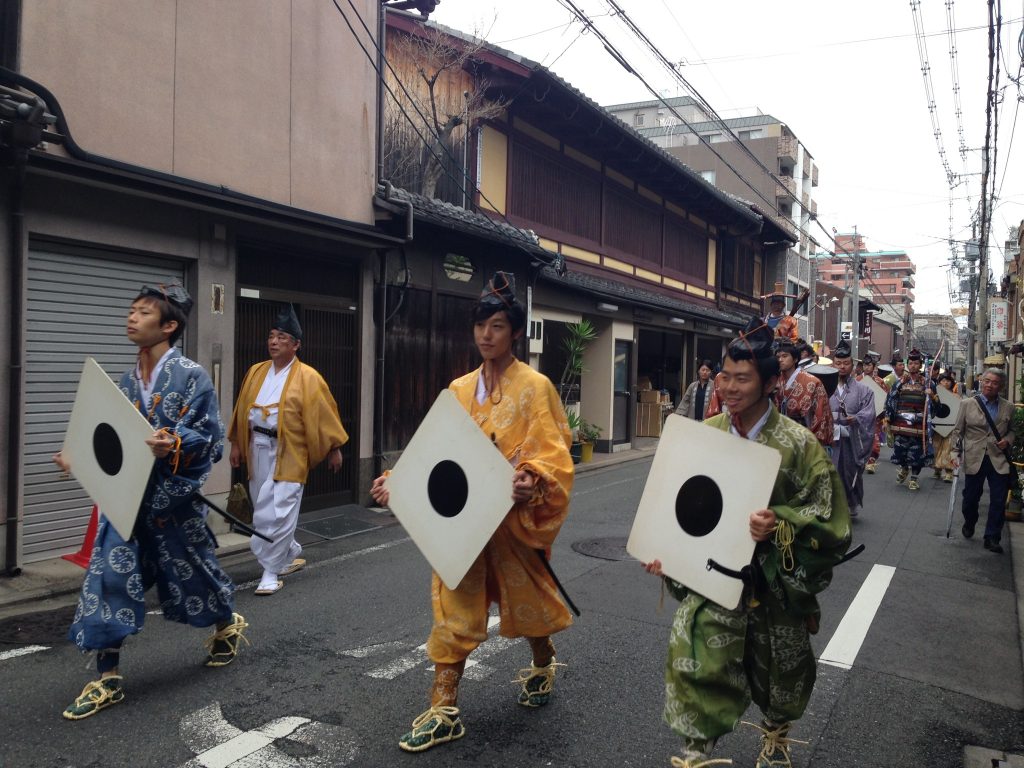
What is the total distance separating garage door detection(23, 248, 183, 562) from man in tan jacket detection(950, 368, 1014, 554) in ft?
27.3

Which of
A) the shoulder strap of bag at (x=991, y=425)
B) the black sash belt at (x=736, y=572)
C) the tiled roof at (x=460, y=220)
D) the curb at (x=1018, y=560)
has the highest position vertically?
the tiled roof at (x=460, y=220)

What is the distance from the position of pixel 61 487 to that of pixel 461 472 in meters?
4.89

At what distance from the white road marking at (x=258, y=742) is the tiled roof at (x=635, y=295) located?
36.4 feet

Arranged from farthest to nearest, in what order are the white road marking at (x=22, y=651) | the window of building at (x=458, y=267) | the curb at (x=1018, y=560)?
1. the window of building at (x=458, y=267)
2. the curb at (x=1018, y=560)
3. the white road marking at (x=22, y=651)

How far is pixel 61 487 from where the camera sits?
6.57 meters

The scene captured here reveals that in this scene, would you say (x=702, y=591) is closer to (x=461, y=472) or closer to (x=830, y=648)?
(x=461, y=472)

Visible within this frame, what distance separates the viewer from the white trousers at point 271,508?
5863mm

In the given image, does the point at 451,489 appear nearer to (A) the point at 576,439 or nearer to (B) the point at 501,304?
(B) the point at 501,304

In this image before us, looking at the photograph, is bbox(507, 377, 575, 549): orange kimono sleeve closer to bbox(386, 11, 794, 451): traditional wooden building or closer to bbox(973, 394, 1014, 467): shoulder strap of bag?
bbox(973, 394, 1014, 467): shoulder strap of bag

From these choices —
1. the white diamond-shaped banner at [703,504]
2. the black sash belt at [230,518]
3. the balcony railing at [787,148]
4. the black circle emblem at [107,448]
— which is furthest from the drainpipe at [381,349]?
the balcony railing at [787,148]

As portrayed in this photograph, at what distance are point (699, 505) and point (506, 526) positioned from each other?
91 cm

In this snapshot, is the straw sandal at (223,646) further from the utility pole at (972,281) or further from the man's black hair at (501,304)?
the utility pole at (972,281)

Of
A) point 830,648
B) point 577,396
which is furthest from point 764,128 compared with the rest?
point 830,648

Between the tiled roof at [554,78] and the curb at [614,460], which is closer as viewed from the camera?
the tiled roof at [554,78]
